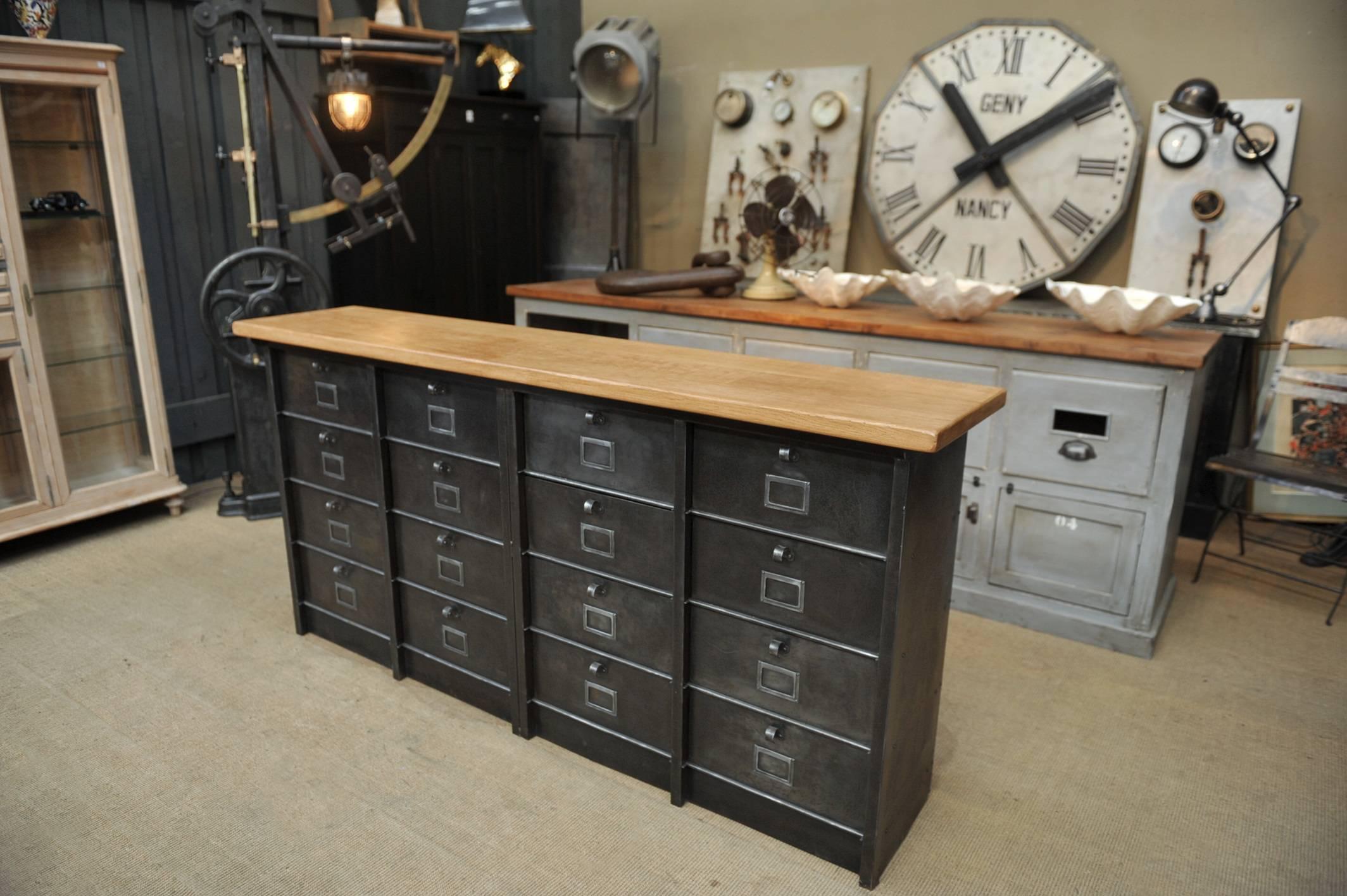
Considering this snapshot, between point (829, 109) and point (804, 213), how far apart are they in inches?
18.9

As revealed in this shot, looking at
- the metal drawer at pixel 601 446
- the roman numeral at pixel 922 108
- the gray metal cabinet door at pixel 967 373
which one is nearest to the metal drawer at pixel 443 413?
the metal drawer at pixel 601 446

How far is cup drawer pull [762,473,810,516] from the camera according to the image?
6.06 ft

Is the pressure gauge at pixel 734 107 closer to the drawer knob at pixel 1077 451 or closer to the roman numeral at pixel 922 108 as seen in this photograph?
the roman numeral at pixel 922 108

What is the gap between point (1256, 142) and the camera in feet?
11.7

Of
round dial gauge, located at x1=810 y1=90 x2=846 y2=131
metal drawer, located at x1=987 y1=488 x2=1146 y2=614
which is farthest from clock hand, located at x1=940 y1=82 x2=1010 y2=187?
metal drawer, located at x1=987 y1=488 x2=1146 y2=614

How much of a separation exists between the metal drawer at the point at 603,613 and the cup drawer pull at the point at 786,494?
1.20ft

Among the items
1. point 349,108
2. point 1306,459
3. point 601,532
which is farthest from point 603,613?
point 1306,459

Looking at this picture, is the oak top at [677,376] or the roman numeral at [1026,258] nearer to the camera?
the oak top at [677,376]

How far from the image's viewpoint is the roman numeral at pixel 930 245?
4.21 metres

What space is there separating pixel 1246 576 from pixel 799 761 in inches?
93.2

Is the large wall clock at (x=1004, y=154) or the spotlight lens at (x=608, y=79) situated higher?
the spotlight lens at (x=608, y=79)

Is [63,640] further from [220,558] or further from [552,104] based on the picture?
[552,104]

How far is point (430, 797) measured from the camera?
85.4 inches

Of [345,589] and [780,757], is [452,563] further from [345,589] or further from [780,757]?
[780,757]
